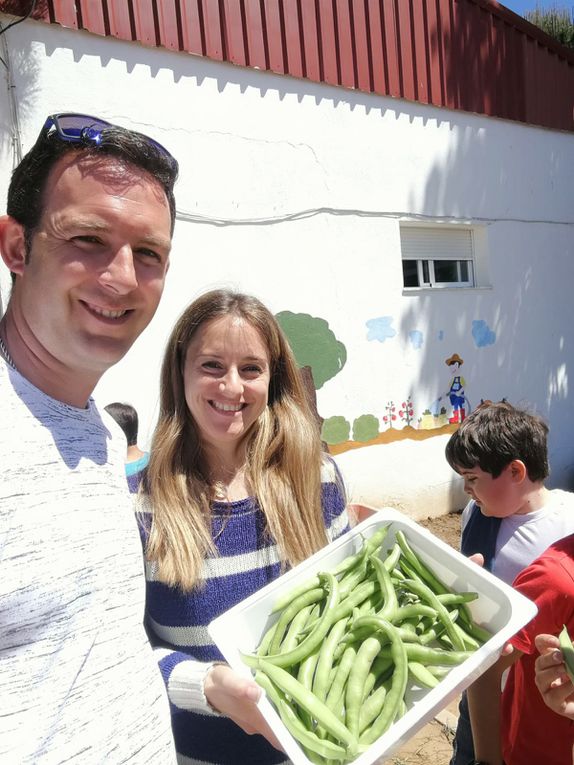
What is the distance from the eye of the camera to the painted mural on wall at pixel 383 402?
5766mm

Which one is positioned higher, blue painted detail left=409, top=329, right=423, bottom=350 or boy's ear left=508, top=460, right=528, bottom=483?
blue painted detail left=409, top=329, right=423, bottom=350

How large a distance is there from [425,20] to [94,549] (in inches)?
287

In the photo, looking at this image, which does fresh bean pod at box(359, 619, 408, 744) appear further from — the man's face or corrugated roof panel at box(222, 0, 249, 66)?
corrugated roof panel at box(222, 0, 249, 66)

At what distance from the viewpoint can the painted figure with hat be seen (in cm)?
682

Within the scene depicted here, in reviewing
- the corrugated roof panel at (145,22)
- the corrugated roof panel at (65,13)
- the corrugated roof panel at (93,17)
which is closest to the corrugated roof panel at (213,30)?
the corrugated roof panel at (145,22)

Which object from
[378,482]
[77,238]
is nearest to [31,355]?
[77,238]

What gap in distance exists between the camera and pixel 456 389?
22.5 feet

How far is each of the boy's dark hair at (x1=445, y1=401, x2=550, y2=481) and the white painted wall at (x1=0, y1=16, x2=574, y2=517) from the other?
268 centimetres

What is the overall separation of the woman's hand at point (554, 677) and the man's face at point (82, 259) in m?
1.33

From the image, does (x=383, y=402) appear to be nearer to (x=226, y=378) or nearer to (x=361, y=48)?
(x=361, y=48)

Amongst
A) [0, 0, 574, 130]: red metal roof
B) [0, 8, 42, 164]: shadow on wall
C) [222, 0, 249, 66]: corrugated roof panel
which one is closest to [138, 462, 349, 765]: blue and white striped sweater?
[0, 8, 42, 164]: shadow on wall

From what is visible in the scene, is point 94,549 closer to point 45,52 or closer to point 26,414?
point 26,414

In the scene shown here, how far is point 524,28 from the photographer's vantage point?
739cm

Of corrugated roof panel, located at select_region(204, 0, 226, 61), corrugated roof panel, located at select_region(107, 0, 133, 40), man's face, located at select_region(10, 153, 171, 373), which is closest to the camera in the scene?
man's face, located at select_region(10, 153, 171, 373)
